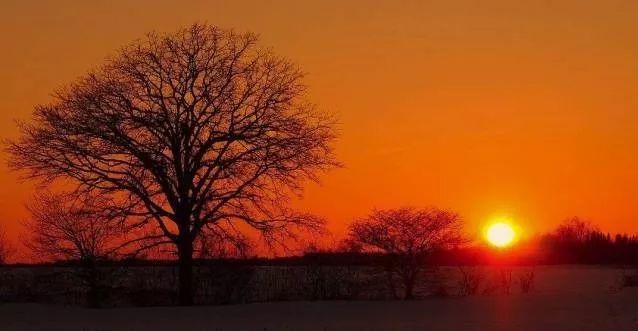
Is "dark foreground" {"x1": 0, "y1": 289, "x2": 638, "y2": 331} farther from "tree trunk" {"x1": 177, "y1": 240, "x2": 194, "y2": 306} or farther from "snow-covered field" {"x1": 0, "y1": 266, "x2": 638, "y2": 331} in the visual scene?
"tree trunk" {"x1": 177, "y1": 240, "x2": 194, "y2": 306}

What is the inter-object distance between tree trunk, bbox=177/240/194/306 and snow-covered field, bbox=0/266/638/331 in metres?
2.40

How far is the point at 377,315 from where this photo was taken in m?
27.9

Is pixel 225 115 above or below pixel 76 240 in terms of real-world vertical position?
above

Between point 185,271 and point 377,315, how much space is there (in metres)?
8.20

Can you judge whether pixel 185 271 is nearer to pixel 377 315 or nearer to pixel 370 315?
pixel 370 315

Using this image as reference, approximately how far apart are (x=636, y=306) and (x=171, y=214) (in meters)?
16.3

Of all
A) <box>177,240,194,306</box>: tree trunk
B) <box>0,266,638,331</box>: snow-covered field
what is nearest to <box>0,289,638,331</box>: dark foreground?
<box>0,266,638,331</box>: snow-covered field

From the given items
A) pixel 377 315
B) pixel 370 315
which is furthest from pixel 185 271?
pixel 377 315

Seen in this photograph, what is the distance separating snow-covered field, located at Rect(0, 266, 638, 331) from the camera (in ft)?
81.5

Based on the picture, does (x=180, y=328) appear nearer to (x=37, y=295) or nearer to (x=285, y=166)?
(x=285, y=166)

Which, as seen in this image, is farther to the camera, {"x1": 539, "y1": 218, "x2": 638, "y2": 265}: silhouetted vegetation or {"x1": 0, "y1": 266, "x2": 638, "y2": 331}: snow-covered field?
{"x1": 539, "y1": 218, "x2": 638, "y2": 265}: silhouetted vegetation

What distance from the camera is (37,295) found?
3644 cm

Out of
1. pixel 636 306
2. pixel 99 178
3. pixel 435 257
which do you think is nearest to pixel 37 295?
pixel 99 178

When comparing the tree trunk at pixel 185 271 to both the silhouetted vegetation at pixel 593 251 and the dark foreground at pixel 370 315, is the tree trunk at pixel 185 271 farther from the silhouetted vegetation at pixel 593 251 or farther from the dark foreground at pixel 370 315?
the silhouetted vegetation at pixel 593 251
